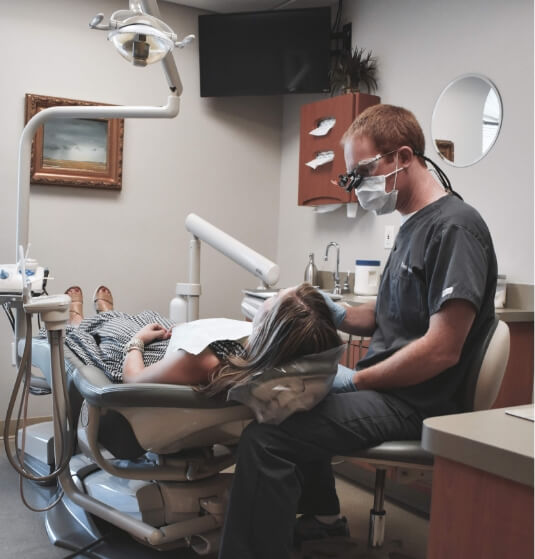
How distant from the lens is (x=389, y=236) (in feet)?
10.5

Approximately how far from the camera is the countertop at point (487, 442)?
683mm

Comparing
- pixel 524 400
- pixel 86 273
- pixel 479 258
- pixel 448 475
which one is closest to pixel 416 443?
pixel 479 258

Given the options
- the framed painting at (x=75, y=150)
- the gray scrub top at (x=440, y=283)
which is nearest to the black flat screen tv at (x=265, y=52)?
the framed painting at (x=75, y=150)

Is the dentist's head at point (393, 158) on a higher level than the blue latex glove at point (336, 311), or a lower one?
higher

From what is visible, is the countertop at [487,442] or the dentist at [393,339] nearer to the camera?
the countertop at [487,442]

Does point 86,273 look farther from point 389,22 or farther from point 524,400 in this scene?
point 524,400

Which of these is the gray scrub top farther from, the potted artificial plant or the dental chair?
the potted artificial plant

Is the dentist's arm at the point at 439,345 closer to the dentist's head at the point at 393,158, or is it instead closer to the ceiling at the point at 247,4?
the dentist's head at the point at 393,158

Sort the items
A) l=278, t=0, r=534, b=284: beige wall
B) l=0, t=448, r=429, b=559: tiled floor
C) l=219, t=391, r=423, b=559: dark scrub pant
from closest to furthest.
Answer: l=219, t=391, r=423, b=559: dark scrub pant
l=0, t=448, r=429, b=559: tiled floor
l=278, t=0, r=534, b=284: beige wall

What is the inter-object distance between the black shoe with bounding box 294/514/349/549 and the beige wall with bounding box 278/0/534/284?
1.25 meters

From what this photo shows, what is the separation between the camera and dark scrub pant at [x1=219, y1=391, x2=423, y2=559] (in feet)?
4.48

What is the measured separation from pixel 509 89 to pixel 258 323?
1.74m

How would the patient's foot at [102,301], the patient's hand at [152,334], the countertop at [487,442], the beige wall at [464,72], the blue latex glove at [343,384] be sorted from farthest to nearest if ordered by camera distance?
the patient's foot at [102,301], the beige wall at [464,72], the patient's hand at [152,334], the blue latex glove at [343,384], the countertop at [487,442]

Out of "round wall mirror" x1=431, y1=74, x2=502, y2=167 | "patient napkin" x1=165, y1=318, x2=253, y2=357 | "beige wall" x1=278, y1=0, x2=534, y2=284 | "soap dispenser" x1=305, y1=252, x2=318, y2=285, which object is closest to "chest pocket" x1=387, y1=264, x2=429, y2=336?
"patient napkin" x1=165, y1=318, x2=253, y2=357
